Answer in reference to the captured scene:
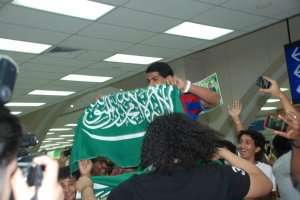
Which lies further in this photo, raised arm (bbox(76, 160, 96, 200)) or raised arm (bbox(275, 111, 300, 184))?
raised arm (bbox(76, 160, 96, 200))

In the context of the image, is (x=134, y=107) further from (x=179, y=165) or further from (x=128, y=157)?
(x=179, y=165)

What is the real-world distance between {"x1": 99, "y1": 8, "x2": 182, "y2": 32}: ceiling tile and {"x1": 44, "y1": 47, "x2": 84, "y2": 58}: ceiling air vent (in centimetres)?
127

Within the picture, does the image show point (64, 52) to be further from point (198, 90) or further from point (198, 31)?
point (198, 90)

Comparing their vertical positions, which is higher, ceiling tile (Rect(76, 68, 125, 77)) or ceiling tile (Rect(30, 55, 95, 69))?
ceiling tile (Rect(30, 55, 95, 69))

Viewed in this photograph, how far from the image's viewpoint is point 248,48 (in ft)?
21.6

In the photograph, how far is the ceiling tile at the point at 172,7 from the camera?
423 cm

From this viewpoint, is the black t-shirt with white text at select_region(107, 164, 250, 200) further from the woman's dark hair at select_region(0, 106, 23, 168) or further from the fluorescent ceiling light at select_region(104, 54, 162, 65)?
the fluorescent ceiling light at select_region(104, 54, 162, 65)

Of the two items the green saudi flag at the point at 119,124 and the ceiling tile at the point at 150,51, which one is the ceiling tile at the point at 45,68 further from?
the green saudi flag at the point at 119,124

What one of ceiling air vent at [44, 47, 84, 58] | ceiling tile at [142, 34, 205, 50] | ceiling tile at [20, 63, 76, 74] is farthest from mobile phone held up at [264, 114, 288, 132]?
ceiling tile at [20, 63, 76, 74]

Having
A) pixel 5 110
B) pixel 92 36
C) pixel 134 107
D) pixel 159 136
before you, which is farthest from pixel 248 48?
pixel 5 110

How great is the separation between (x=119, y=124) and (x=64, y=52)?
3.93 metres

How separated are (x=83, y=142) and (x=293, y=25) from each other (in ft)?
15.1

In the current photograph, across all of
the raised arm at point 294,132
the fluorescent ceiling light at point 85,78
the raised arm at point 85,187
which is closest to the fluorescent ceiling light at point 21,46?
the fluorescent ceiling light at point 85,78

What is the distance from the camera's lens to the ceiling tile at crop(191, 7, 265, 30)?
4.76m
